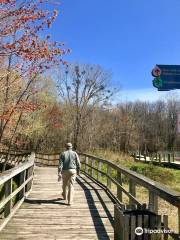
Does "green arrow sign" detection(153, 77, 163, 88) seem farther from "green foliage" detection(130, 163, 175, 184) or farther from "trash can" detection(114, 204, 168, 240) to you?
"green foliage" detection(130, 163, 175, 184)

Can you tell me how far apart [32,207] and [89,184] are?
19.4 ft

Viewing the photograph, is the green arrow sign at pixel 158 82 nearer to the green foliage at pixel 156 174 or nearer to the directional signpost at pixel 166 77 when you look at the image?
the directional signpost at pixel 166 77

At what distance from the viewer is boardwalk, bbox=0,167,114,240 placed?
8406 millimetres

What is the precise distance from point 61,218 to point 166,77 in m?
4.58

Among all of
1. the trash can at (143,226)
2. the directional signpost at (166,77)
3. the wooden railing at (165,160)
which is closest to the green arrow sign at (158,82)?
the directional signpost at (166,77)

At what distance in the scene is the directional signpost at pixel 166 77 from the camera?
705 centimetres

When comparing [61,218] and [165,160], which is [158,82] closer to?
[61,218]

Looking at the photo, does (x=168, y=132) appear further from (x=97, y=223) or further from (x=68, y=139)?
(x=97, y=223)

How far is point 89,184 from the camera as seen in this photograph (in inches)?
681

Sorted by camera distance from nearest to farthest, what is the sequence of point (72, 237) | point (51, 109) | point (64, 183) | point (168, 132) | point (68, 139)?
point (72, 237) → point (64, 183) → point (51, 109) → point (68, 139) → point (168, 132)

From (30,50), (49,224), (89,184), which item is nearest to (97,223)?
(49,224)

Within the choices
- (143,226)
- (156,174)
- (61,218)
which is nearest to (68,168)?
(61,218)

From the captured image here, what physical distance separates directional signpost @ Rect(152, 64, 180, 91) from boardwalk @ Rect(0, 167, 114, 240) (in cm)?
305

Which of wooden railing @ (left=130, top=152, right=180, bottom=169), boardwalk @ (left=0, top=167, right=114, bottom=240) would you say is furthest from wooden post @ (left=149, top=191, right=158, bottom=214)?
wooden railing @ (left=130, top=152, right=180, bottom=169)
